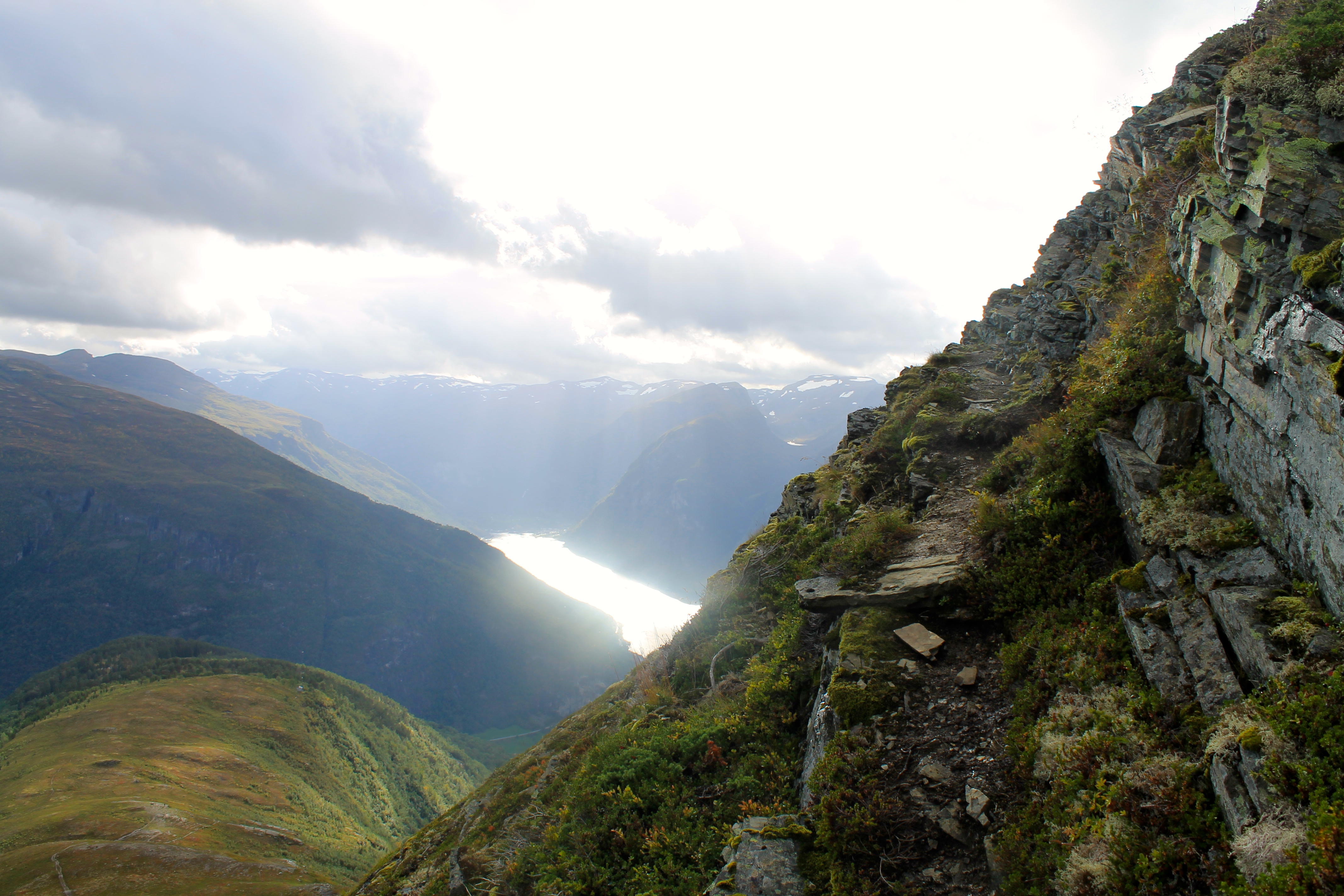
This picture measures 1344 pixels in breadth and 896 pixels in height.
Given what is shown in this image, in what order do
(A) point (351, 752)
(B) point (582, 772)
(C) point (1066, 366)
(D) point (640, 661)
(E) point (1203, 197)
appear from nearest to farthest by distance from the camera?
(E) point (1203, 197) < (B) point (582, 772) < (C) point (1066, 366) < (D) point (640, 661) < (A) point (351, 752)

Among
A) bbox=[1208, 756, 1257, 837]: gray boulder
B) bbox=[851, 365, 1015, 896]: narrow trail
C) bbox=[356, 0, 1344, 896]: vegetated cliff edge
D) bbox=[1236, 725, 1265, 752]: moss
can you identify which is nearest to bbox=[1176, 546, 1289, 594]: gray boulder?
bbox=[356, 0, 1344, 896]: vegetated cliff edge

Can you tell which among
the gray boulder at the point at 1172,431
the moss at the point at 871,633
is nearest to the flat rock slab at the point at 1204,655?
the gray boulder at the point at 1172,431

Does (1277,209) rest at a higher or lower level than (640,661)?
higher

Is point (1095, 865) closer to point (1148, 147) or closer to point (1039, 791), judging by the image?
point (1039, 791)

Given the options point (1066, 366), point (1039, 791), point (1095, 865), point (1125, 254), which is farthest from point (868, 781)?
point (1125, 254)

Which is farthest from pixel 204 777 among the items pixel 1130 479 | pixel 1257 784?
pixel 1257 784

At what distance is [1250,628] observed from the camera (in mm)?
7328

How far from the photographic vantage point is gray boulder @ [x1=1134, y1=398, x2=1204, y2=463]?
1098cm

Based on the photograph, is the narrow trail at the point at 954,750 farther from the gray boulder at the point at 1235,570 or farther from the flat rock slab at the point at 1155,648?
the gray boulder at the point at 1235,570

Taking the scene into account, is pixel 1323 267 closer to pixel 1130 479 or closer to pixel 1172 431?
pixel 1172 431

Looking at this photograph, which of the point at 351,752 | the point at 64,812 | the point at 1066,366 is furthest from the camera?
the point at 351,752

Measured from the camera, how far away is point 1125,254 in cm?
2041

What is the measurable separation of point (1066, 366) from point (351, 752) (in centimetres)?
20063

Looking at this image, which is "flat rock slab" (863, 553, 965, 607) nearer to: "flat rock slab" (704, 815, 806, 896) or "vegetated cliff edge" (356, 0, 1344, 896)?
"vegetated cliff edge" (356, 0, 1344, 896)
